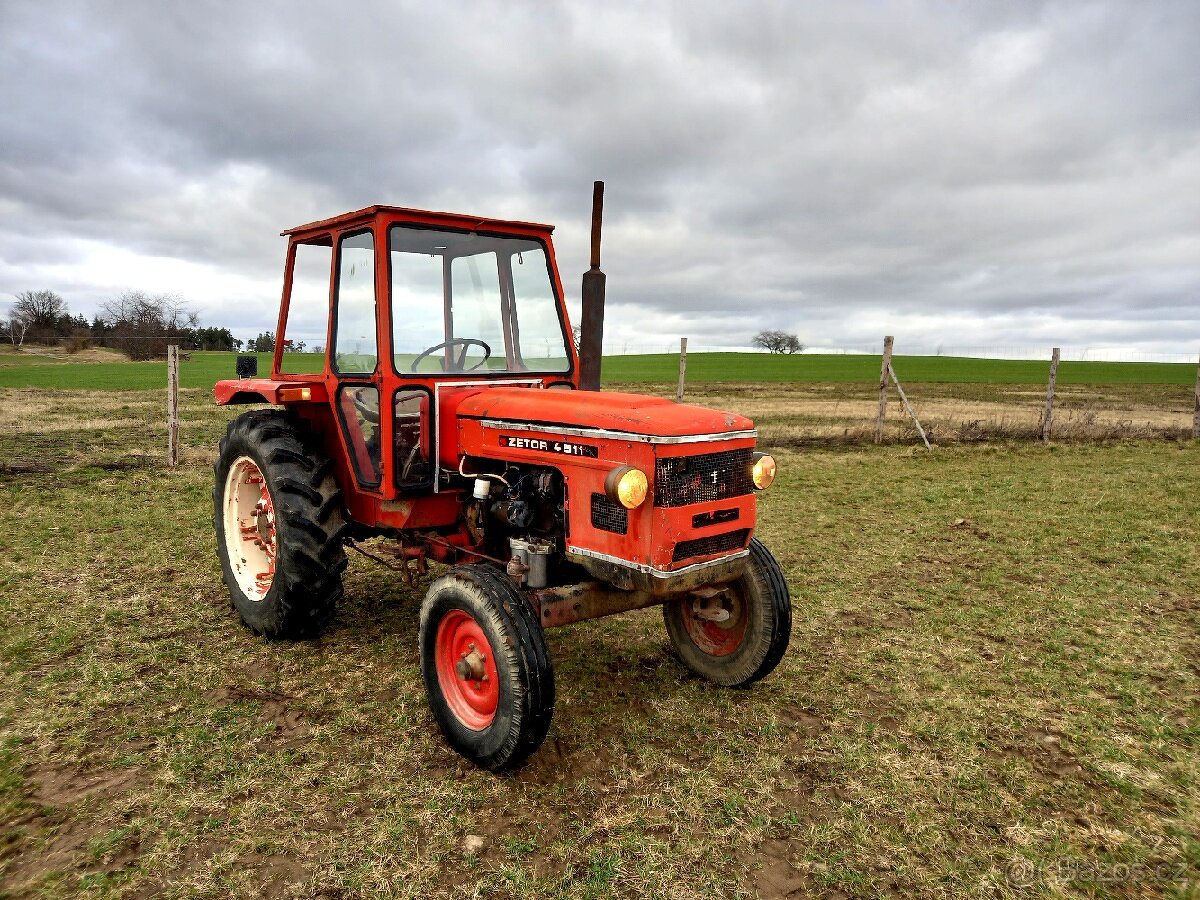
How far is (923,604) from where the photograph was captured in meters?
5.19

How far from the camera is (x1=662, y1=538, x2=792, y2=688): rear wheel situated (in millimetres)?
3635

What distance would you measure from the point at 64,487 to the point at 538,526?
7198 mm

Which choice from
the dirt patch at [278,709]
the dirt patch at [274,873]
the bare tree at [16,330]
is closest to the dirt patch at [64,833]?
the dirt patch at [274,873]

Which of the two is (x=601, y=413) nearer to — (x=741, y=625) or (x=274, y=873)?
(x=741, y=625)

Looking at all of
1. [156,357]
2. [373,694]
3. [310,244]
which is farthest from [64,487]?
[156,357]

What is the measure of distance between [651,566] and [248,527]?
312 cm

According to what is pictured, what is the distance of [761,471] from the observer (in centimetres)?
343

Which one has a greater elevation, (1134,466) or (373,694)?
(1134,466)

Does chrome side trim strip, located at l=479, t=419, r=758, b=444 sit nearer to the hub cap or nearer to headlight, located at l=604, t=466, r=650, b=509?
headlight, located at l=604, t=466, r=650, b=509

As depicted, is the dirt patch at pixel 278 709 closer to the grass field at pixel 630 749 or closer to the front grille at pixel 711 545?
the grass field at pixel 630 749

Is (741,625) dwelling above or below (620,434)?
below

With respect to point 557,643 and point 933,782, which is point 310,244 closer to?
point 557,643

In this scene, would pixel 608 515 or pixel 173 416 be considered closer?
pixel 608 515

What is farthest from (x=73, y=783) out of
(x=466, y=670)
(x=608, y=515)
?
(x=608, y=515)
